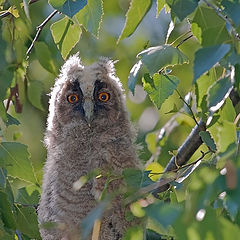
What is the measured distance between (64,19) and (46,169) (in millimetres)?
1019

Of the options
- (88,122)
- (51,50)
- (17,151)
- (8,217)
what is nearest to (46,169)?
(88,122)

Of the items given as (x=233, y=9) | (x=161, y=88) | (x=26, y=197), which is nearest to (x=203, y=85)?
(x=161, y=88)

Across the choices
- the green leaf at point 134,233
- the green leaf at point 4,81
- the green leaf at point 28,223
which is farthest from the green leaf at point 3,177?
the green leaf at point 134,233

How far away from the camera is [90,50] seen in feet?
16.1

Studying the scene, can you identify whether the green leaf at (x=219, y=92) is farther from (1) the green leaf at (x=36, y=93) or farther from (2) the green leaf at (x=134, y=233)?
(1) the green leaf at (x=36, y=93)

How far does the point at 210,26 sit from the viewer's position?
1759 millimetres

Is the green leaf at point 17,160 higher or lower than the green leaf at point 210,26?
lower

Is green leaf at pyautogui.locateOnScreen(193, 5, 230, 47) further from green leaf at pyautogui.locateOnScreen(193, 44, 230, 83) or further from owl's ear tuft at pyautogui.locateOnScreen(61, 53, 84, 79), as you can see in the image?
owl's ear tuft at pyautogui.locateOnScreen(61, 53, 84, 79)

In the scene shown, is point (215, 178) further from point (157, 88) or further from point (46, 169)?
point (46, 169)

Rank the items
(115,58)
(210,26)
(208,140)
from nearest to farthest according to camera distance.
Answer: (210,26) < (208,140) < (115,58)

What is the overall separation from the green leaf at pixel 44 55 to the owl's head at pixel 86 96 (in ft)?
1.91

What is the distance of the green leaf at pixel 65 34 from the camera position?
232cm

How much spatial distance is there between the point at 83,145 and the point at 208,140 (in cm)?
112

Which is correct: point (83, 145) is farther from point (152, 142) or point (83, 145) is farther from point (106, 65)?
point (152, 142)
